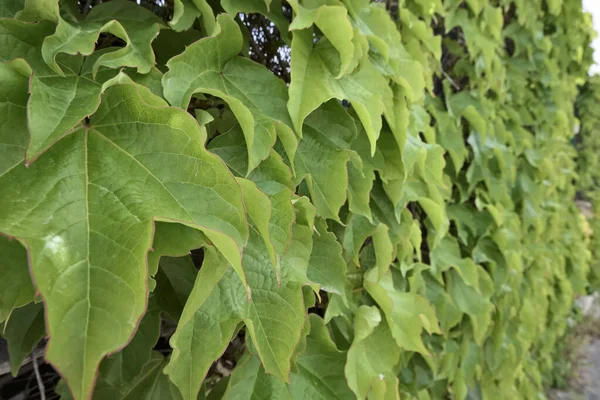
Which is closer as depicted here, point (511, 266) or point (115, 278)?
point (115, 278)

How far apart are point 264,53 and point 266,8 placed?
19cm

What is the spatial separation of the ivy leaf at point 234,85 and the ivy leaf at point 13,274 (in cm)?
24

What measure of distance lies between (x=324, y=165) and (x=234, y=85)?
0.65 ft

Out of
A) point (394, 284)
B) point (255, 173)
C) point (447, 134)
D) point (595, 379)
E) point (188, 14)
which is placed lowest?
point (595, 379)

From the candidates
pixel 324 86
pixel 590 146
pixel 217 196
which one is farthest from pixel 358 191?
pixel 590 146

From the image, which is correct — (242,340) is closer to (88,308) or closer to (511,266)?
(88,308)

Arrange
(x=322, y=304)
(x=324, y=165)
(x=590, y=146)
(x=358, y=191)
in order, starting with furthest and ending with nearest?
(x=590, y=146)
(x=322, y=304)
(x=358, y=191)
(x=324, y=165)

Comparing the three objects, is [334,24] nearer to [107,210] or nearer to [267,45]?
[267,45]

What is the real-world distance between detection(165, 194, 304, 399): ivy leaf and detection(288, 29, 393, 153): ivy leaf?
0.20 metres

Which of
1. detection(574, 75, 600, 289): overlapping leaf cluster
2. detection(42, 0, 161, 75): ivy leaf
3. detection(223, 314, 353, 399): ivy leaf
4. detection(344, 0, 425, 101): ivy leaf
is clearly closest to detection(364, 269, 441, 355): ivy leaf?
detection(223, 314, 353, 399): ivy leaf

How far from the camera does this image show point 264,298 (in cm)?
61

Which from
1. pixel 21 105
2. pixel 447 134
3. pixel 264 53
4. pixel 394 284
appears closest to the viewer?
pixel 21 105

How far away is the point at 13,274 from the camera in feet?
1.58

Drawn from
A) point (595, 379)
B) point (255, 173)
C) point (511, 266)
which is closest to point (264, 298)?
point (255, 173)
